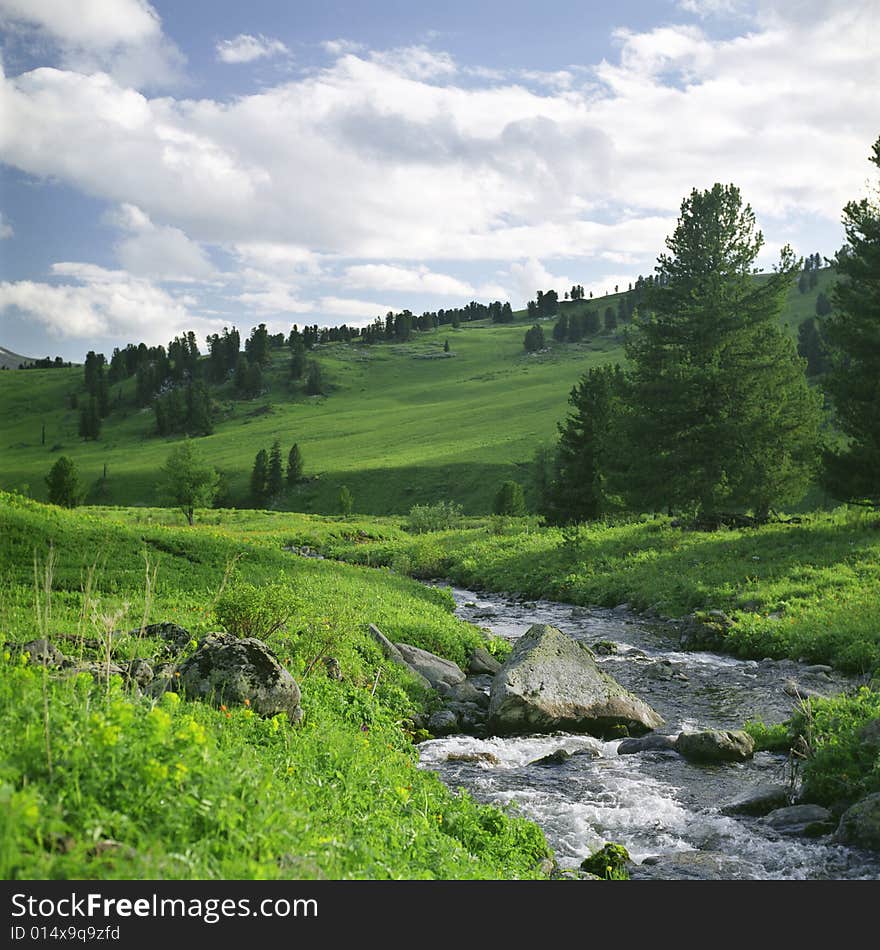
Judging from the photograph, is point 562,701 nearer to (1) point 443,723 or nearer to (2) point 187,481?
A: (1) point 443,723

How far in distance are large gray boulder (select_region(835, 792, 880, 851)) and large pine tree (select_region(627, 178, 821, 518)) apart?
91.3 ft

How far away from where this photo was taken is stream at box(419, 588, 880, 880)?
8.71m

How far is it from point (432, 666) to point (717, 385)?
84.7 feet

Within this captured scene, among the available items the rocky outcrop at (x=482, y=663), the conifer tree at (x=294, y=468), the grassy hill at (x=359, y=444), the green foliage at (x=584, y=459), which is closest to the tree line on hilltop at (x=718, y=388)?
the green foliage at (x=584, y=459)

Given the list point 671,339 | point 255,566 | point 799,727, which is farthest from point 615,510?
point 799,727

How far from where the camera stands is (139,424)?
18950cm

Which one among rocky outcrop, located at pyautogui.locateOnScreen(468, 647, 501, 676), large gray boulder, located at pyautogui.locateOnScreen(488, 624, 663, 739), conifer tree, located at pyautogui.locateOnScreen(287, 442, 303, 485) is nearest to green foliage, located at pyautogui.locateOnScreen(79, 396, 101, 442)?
conifer tree, located at pyautogui.locateOnScreen(287, 442, 303, 485)

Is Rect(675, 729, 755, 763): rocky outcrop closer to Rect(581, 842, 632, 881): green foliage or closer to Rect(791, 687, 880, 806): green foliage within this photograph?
Rect(791, 687, 880, 806): green foliage

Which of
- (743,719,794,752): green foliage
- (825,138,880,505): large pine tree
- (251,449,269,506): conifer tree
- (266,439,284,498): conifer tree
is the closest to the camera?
Answer: (743,719,794,752): green foliage

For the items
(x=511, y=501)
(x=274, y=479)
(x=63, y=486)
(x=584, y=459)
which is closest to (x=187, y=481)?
(x=63, y=486)

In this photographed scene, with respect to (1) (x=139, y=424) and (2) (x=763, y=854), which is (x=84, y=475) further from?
(2) (x=763, y=854)

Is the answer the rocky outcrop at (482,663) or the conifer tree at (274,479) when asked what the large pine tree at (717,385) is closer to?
the rocky outcrop at (482,663)

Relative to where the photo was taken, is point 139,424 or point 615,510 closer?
point 615,510
